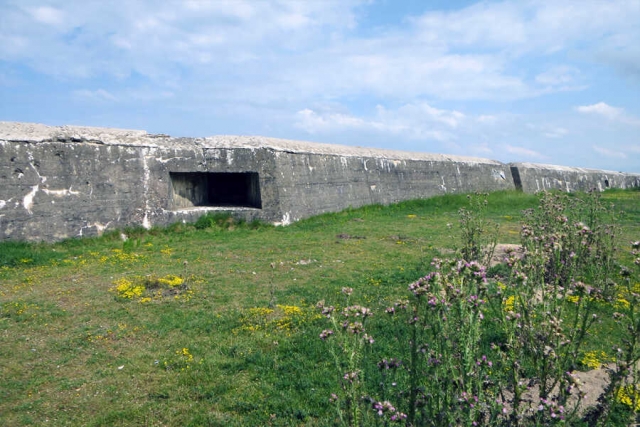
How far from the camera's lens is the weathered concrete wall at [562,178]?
1839 centimetres

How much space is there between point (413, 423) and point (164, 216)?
8482mm

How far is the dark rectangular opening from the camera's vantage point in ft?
35.5

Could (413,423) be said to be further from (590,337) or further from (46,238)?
(46,238)

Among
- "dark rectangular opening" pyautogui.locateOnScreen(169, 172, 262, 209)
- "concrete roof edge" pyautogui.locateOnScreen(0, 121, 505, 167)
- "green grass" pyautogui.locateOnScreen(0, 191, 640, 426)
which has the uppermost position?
"concrete roof edge" pyautogui.locateOnScreen(0, 121, 505, 167)

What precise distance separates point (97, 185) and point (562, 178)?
58.9ft

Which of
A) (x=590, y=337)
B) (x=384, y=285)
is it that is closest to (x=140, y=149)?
(x=384, y=285)

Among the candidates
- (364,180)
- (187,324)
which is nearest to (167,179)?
(187,324)

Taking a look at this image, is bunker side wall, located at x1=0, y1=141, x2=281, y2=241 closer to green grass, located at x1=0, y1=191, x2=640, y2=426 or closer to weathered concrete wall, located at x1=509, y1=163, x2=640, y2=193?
green grass, located at x1=0, y1=191, x2=640, y2=426

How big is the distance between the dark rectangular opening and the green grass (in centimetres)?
124

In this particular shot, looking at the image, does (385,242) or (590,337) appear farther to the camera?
(385,242)

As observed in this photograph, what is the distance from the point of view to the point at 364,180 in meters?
13.9

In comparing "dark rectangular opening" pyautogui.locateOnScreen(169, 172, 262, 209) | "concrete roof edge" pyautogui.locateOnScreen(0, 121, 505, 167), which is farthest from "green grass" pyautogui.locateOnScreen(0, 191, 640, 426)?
"concrete roof edge" pyautogui.locateOnScreen(0, 121, 505, 167)

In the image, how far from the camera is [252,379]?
13.5 feet

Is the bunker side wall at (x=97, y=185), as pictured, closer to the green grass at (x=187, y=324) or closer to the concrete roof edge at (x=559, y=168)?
the green grass at (x=187, y=324)
